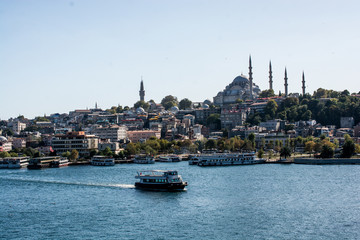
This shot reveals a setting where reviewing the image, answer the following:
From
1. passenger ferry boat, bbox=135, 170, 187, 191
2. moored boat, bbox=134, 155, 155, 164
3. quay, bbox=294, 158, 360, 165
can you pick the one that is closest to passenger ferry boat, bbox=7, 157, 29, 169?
moored boat, bbox=134, 155, 155, 164

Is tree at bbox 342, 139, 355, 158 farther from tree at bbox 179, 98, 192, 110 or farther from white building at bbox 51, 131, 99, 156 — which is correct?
tree at bbox 179, 98, 192, 110

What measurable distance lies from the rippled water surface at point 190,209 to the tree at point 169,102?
7191 cm

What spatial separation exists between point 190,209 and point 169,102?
8436cm

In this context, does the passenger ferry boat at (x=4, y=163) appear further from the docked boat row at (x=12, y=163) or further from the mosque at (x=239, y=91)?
the mosque at (x=239, y=91)

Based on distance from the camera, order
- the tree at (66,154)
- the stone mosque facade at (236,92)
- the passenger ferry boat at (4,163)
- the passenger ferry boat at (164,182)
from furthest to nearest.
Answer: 1. the stone mosque facade at (236,92)
2. the tree at (66,154)
3. the passenger ferry boat at (4,163)
4. the passenger ferry boat at (164,182)

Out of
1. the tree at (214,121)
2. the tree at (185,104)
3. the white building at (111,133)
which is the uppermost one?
the tree at (185,104)

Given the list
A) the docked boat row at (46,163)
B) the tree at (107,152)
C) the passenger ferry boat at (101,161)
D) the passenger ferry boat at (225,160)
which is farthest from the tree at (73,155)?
the passenger ferry boat at (225,160)

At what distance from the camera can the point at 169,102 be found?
106 meters

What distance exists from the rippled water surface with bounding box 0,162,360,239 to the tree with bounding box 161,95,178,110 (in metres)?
71.9

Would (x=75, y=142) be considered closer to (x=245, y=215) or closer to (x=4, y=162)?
(x=4, y=162)

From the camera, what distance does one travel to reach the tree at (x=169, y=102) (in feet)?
346

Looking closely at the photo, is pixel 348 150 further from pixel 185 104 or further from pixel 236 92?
pixel 185 104

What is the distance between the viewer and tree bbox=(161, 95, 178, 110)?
105 m

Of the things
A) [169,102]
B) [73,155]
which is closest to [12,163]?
→ [73,155]
